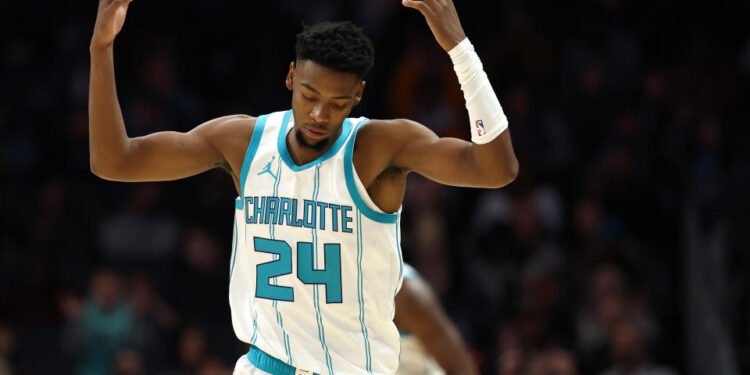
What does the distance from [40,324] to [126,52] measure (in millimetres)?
2676

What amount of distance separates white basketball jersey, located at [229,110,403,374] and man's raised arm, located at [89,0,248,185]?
0.50ft

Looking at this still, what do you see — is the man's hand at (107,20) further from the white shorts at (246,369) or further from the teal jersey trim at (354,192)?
the white shorts at (246,369)

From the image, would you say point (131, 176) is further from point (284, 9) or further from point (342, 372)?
point (284, 9)

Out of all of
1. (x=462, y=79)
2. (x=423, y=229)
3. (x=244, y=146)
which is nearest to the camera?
(x=462, y=79)

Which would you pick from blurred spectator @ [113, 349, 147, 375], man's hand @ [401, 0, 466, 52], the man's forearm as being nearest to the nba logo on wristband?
man's hand @ [401, 0, 466, 52]

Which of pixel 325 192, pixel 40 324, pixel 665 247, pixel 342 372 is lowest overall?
pixel 40 324

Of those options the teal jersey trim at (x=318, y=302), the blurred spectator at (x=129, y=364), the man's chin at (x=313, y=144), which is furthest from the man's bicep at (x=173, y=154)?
the blurred spectator at (x=129, y=364)

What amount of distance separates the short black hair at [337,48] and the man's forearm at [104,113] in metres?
0.64

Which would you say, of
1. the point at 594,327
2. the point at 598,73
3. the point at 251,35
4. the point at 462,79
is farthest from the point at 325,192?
the point at 251,35

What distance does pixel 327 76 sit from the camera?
356 cm

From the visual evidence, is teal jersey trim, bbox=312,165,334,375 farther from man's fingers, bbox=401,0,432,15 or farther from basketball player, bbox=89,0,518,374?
man's fingers, bbox=401,0,432,15

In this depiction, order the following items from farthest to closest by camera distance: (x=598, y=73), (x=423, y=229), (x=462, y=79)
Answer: (x=598, y=73) → (x=423, y=229) → (x=462, y=79)

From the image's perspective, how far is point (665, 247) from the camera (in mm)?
8477

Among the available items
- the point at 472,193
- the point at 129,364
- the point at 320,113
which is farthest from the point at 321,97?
the point at 472,193
